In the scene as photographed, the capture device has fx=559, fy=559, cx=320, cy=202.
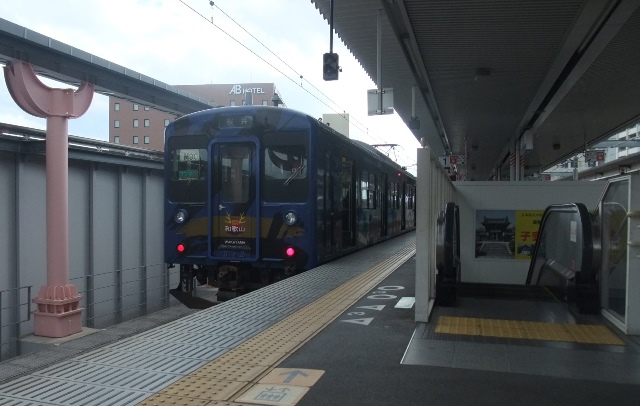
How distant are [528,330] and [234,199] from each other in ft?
17.3

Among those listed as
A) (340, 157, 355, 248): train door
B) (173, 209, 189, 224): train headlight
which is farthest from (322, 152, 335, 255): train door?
(173, 209, 189, 224): train headlight

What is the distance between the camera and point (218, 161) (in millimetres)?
9180

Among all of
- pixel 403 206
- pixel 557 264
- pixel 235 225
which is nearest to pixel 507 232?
pixel 557 264

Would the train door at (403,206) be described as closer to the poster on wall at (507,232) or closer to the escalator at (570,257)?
the poster on wall at (507,232)

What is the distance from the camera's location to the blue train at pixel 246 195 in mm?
8859

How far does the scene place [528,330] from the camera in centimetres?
522

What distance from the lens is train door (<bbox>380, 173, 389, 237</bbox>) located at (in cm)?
1464

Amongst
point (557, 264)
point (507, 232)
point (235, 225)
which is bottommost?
point (557, 264)

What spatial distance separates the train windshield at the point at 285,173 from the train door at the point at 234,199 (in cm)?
19

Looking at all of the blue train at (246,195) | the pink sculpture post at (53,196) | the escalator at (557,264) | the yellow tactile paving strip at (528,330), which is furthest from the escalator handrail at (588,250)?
the pink sculpture post at (53,196)

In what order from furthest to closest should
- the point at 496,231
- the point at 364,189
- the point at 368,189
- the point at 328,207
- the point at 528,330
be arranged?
the point at 368,189 → the point at 364,189 → the point at 328,207 → the point at 496,231 → the point at 528,330

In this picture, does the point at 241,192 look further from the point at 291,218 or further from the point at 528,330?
the point at 528,330

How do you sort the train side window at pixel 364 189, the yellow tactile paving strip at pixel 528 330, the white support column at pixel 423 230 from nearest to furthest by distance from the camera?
the yellow tactile paving strip at pixel 528 330 → the white support column at pixel 423 230 → the train side window at pixel 364 189

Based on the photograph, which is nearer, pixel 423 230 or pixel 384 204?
pixel 423 230
